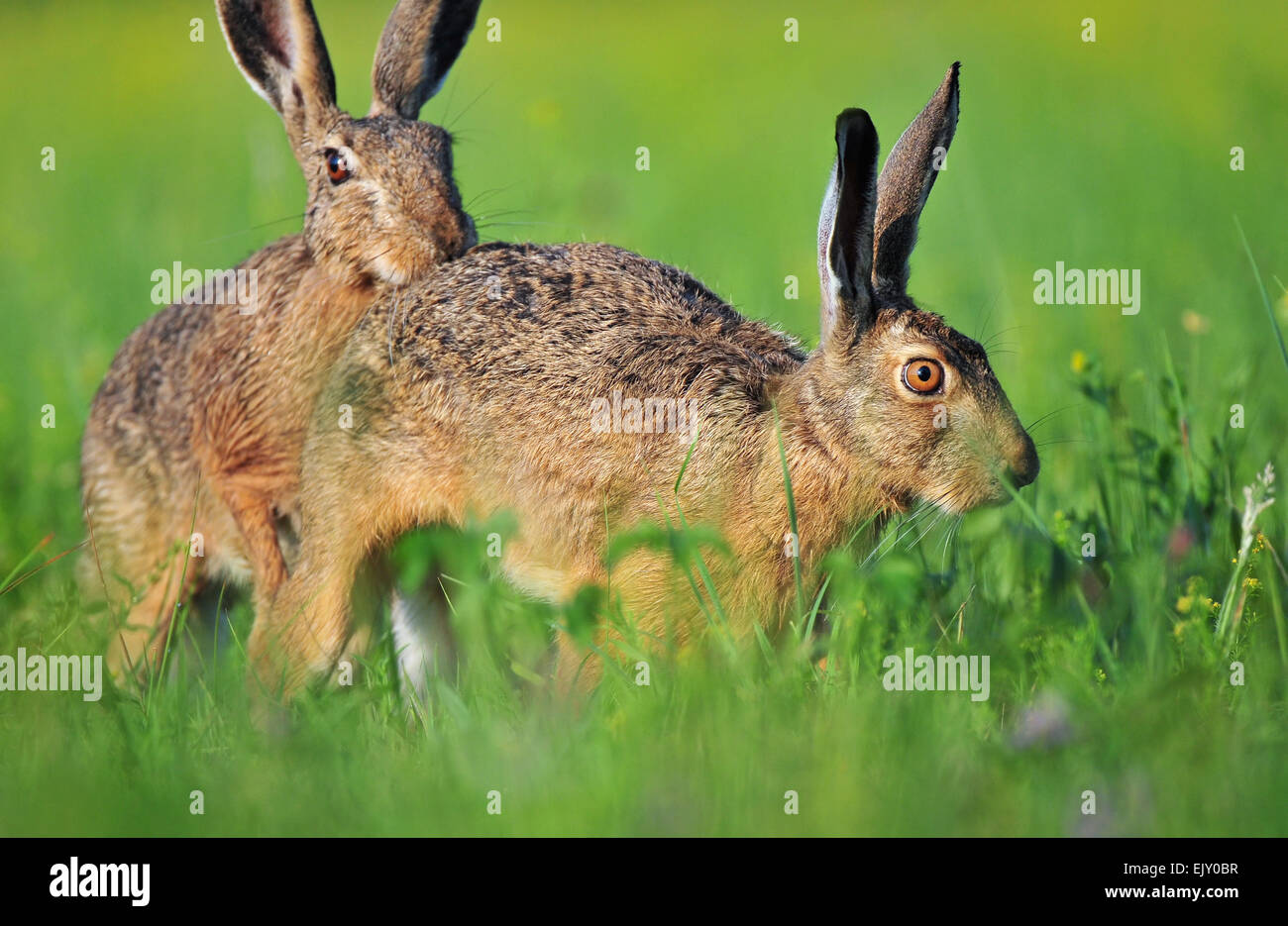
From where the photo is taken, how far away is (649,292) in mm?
6109

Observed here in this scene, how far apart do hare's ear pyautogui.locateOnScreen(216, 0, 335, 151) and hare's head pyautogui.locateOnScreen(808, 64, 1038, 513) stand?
2926 millimetres

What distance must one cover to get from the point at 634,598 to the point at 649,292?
1.37m

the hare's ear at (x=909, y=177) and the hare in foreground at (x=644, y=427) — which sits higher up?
the hare's ear at (x=909, y=177)

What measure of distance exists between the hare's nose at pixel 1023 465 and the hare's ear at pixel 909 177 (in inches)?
30.3

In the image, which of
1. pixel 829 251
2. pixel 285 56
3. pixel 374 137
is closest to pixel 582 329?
pixel 829 251

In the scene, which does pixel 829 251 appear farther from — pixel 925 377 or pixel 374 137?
pixel 374 137

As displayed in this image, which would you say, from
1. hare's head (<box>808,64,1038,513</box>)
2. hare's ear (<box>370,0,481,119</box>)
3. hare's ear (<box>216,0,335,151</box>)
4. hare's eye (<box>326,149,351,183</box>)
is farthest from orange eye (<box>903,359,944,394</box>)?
hare's ear (<box>216,0,335,151</box>)

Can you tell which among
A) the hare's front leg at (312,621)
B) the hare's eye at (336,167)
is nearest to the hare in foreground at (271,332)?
the hare's eye at (336,167)

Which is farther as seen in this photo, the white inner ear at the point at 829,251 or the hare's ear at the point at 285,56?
the hare's ear at the point at 285,56

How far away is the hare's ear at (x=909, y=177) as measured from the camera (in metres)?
5.52

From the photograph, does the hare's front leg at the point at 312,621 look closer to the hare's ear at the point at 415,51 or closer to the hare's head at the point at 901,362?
the hare's head at the point at 901,362

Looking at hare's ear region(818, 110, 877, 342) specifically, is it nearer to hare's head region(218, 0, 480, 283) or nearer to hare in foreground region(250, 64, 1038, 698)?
hare in foreground region(250, 64, 1038, 698)

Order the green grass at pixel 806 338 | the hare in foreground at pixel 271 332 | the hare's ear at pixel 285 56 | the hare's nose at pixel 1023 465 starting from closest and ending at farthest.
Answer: the green grass at pixel 806 338
the hare's nose at pixel 1023 465
the hare in foreground at pixel 271 332
the hare's ear at pixel 285 56

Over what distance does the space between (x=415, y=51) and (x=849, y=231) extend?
9.27 ft
